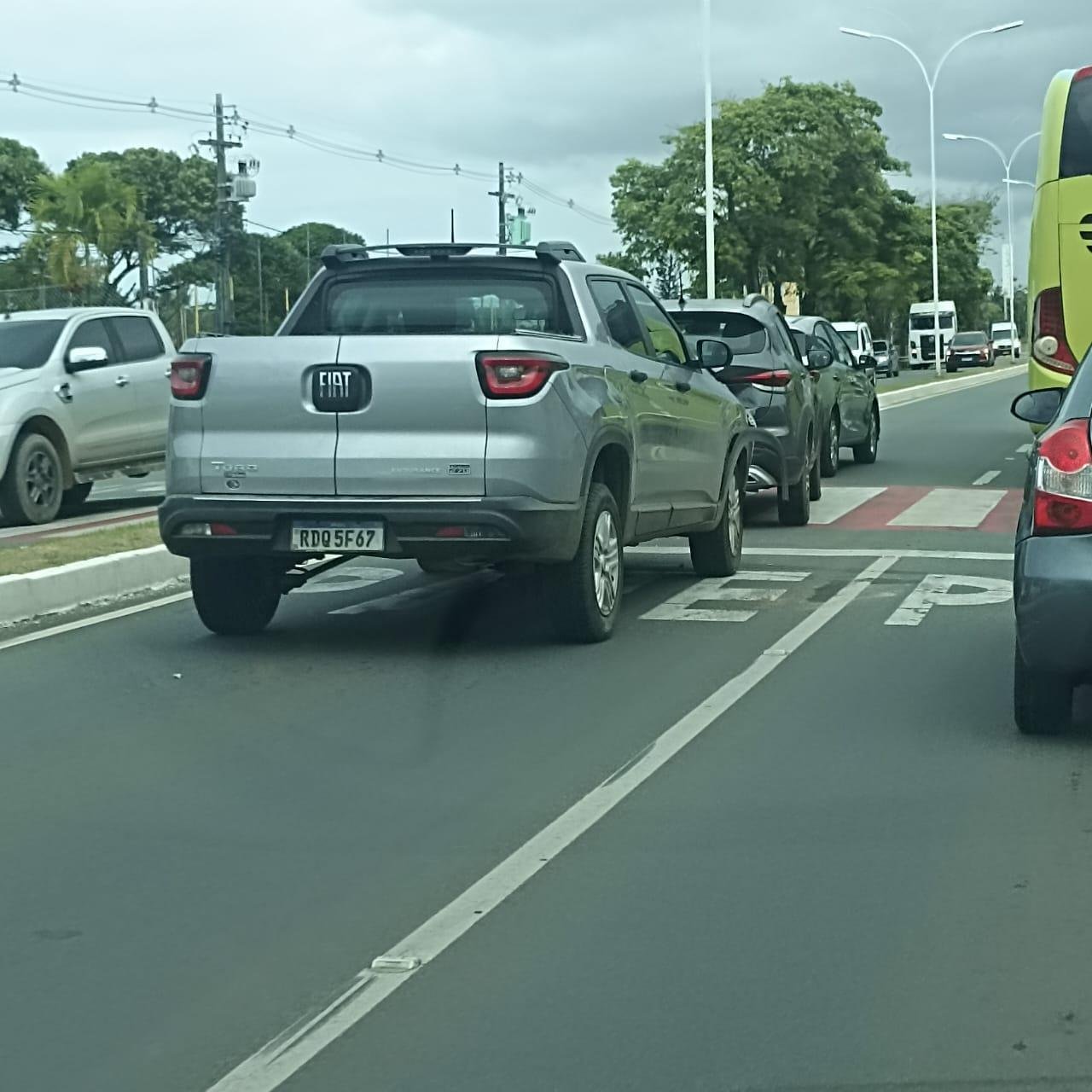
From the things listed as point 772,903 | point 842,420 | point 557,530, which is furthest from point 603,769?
point 842,420

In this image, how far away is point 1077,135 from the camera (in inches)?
679

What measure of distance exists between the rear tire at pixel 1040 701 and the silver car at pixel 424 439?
8.29 feet

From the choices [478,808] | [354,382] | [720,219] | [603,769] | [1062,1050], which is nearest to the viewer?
[1062,1050]

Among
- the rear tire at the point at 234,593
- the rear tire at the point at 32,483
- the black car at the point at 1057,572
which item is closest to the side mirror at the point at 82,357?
the rear tire at the point at 32,483

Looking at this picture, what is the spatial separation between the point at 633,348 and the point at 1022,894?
5.93 meters

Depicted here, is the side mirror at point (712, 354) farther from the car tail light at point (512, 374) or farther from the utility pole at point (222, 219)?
the utility pole at point (222, 219)

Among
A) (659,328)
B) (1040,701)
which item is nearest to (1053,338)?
(659,328)

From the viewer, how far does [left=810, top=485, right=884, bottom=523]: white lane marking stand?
17.5m

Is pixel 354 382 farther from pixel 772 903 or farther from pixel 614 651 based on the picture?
pixel 772 903

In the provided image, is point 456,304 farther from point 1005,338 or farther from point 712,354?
point 1005,338

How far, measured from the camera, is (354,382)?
373 inches

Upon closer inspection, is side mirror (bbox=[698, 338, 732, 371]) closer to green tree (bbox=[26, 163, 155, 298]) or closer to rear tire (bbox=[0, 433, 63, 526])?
rear tire (bbox=[0, 433, 63, 526])

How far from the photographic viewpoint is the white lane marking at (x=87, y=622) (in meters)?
10.5

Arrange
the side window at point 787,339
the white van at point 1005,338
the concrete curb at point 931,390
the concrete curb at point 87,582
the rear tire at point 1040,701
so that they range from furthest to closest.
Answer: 1. the white van at point 1005,338
2. the concrete curb at point 931,390
3. the side window at point 787,339
4. the concrete curb at point 87,582
5. the rear tire at point 1040,701
